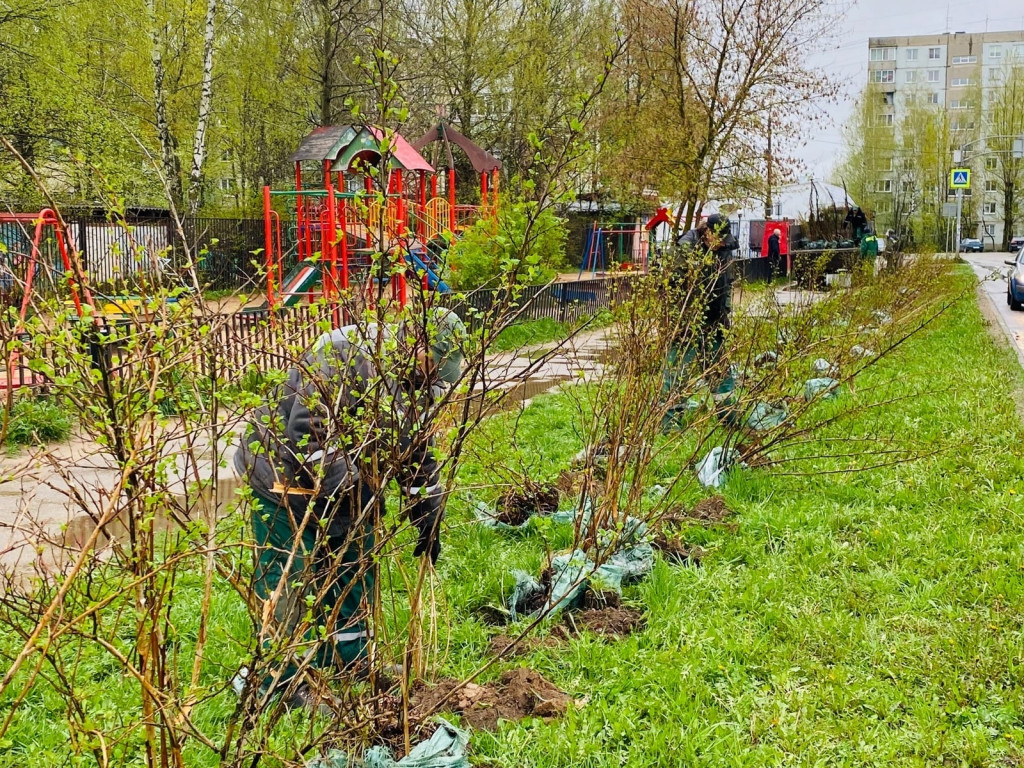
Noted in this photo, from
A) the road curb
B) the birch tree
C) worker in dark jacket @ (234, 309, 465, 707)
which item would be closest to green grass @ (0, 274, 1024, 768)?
worker in dark jacket @ (234, 309, 465, 707)

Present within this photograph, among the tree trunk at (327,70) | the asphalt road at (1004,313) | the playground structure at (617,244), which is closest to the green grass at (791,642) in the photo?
the asphalt road at (1004,313)

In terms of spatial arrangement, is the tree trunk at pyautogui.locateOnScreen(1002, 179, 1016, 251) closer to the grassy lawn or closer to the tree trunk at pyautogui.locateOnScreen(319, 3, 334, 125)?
the tree trunk at pyautogui.locateOnScreen(319, 3, 334, 125)

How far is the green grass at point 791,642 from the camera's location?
315cm

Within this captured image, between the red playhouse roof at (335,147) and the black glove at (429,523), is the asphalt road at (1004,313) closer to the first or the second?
the black glove at (429,523)

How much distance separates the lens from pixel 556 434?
777 cm

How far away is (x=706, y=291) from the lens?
670 centimetres

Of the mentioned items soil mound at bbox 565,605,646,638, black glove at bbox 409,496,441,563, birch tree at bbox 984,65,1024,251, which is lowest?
A: soil mound at bbox 565,605,646,638

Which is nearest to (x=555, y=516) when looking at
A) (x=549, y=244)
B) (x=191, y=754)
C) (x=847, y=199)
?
(x=191, y=754)

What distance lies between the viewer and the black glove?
3.08 m

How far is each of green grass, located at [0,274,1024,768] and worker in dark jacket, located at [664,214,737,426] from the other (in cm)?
80

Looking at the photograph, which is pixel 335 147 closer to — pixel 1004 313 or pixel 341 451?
pixel 1004 313

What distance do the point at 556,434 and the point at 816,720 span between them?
15.1 ft

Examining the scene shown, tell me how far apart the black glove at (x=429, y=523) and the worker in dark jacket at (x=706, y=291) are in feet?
7.56

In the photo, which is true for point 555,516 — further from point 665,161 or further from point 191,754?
point 665,161
